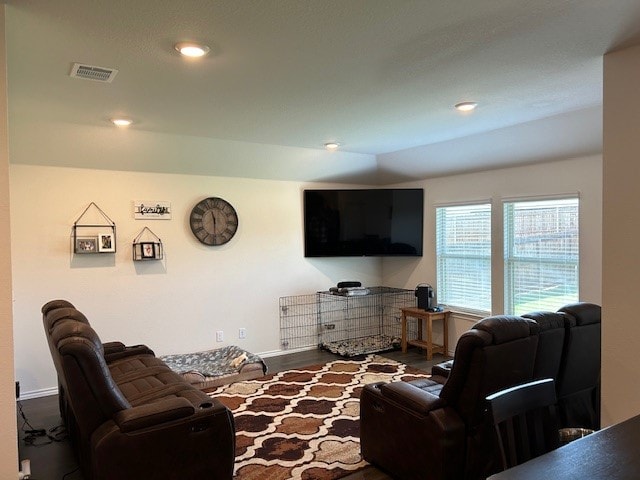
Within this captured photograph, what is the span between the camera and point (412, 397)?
2.64 meters

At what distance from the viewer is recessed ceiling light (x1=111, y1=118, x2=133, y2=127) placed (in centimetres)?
383

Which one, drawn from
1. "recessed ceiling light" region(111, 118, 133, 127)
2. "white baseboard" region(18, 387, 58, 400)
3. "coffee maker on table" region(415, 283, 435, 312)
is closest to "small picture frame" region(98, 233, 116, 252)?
"recessed ceiling light" region(111, 118, 133, 127)

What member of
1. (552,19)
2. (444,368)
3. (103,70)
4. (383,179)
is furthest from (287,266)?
(552,19)

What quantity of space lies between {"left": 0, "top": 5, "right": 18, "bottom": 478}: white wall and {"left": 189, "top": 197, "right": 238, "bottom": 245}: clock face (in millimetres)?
3321

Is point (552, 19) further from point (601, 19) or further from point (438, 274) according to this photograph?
point (438, 274)

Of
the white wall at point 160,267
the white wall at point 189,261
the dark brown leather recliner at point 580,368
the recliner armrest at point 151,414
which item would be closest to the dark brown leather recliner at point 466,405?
the dark brown leather recliner at point 580,368

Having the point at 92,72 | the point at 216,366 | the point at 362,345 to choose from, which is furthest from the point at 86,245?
the point at 362,345

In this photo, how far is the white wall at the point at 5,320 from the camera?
193 cm

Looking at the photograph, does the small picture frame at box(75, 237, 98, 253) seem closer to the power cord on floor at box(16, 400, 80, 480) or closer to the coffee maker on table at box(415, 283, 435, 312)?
the power cord on floor at box(16, 400, 80, 480)

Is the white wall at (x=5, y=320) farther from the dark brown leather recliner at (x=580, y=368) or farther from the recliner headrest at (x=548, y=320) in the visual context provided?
the dark brown leather recliner at (x=580, y=368)

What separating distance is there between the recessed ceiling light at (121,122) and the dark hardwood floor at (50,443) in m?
2.58

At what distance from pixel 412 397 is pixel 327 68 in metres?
1.99

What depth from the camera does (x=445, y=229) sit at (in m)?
5.87

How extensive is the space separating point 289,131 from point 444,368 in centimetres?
252
